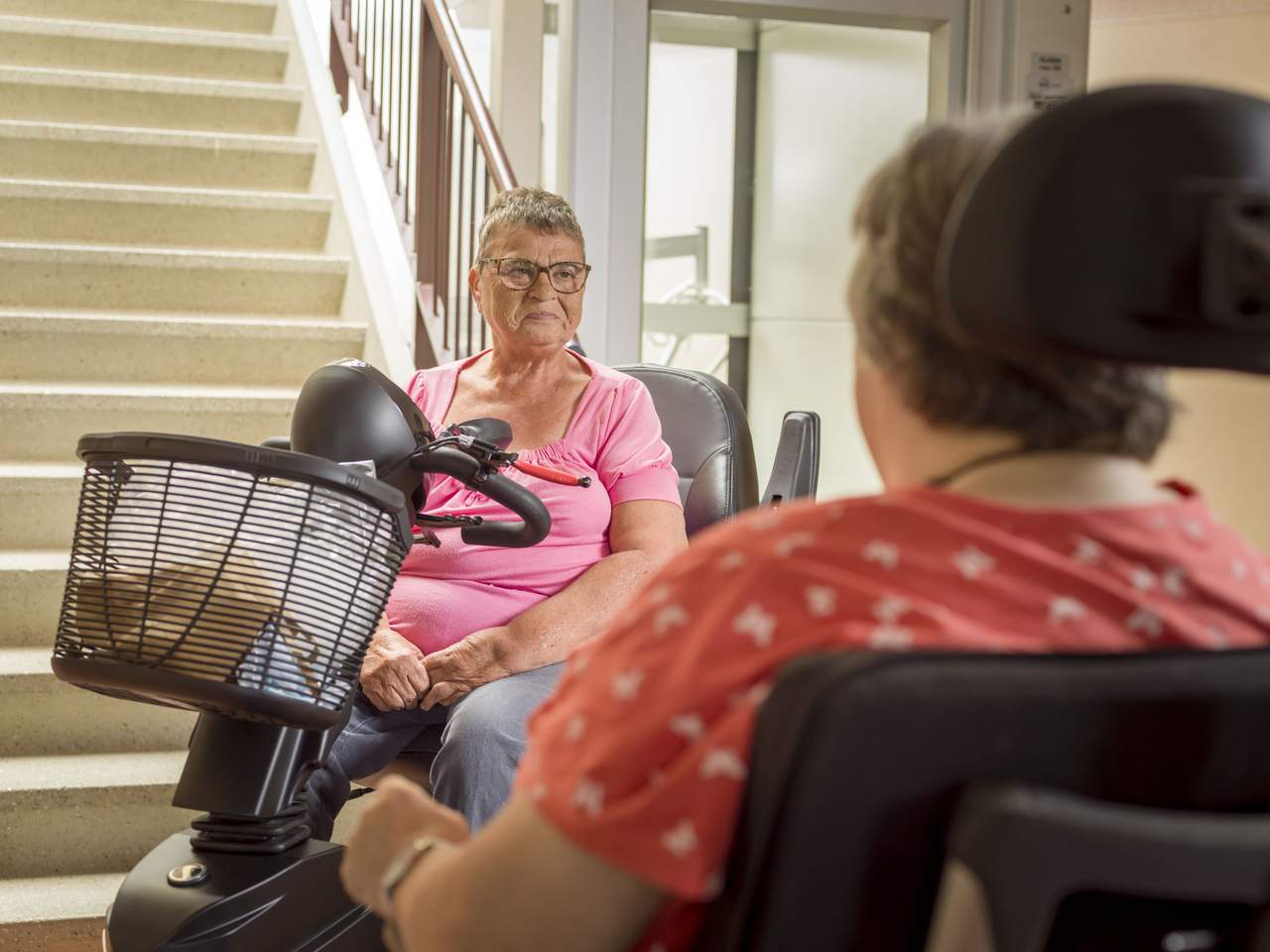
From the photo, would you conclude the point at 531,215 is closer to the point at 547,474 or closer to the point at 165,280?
the point at 547,474

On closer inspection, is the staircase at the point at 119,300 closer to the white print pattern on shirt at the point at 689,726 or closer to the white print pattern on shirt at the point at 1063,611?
the white print pattern on shirt at the point at 689,726

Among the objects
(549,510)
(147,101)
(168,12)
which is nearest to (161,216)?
(147,101)

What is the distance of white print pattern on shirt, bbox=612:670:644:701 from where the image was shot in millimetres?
777

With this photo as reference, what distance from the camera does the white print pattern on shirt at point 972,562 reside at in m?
0.77

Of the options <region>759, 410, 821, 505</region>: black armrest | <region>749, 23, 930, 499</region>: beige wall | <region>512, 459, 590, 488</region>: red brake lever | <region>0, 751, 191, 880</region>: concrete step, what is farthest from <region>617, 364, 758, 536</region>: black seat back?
<region>749, 23, 930, 499</region>: beige wall

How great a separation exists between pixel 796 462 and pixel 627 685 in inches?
63.8

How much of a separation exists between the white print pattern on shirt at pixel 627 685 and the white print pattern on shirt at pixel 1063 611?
0.22 metres

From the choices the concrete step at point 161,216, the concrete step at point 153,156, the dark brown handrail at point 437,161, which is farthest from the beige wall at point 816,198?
the concrete step at point 153,156

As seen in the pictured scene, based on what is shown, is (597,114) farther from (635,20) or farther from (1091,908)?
(1091,908)

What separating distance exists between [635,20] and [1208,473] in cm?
253

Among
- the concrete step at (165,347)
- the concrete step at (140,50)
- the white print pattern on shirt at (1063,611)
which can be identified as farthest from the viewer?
the concrete step at (140,50)

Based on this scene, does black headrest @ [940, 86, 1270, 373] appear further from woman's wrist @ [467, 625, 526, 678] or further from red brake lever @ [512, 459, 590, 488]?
woman's wrist @ [467, 625, 526, 678]

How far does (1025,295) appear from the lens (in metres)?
0.72

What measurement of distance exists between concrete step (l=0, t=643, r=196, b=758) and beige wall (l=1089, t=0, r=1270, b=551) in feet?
10.9
